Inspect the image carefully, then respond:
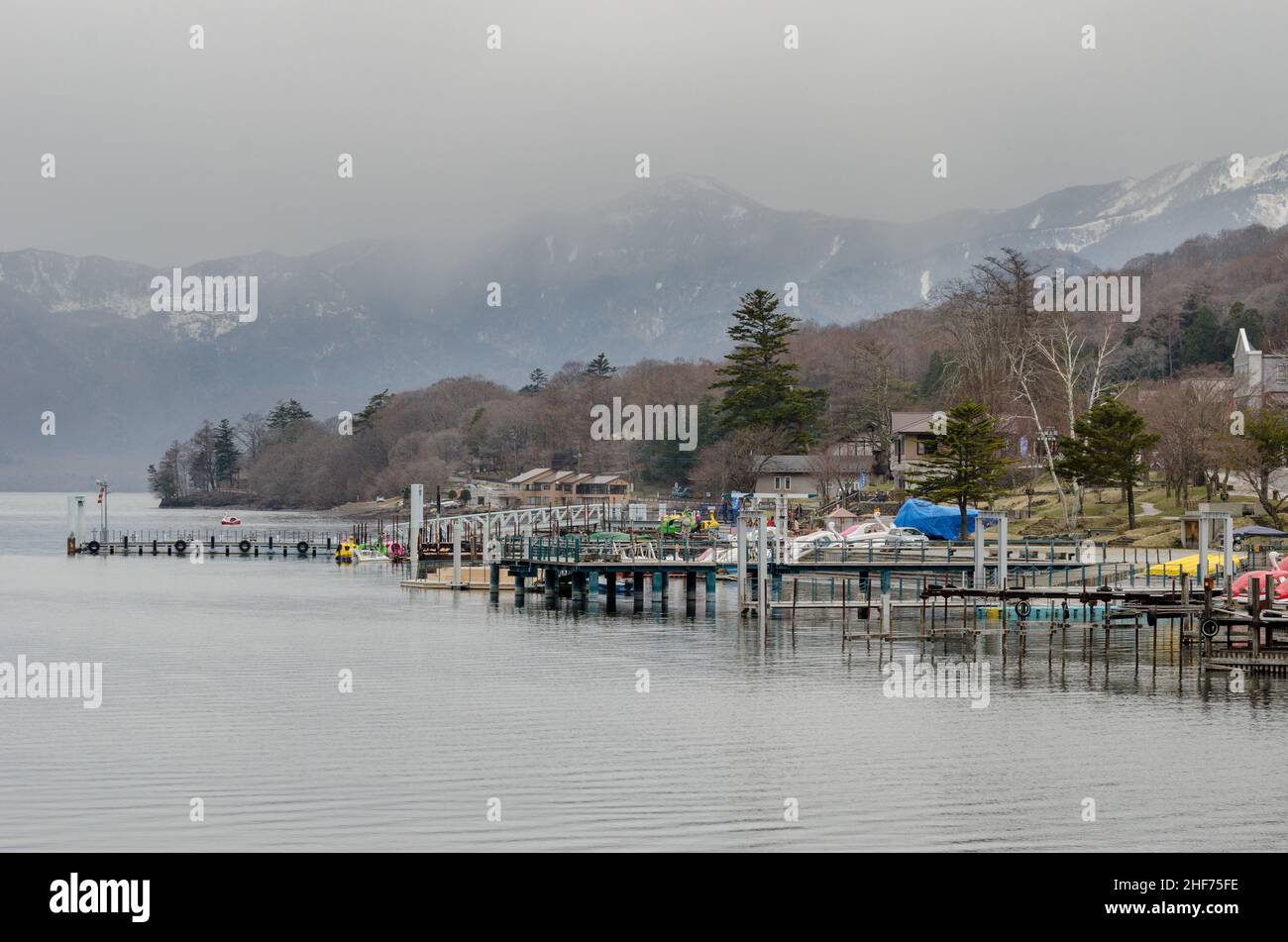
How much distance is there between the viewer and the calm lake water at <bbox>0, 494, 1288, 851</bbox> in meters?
28.7

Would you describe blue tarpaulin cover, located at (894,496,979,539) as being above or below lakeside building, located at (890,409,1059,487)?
below

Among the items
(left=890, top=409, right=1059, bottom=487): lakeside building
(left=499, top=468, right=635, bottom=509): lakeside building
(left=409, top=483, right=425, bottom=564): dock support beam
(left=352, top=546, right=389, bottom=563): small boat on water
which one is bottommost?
(left=352, top=546, right=389, bottom=563): small boat on water

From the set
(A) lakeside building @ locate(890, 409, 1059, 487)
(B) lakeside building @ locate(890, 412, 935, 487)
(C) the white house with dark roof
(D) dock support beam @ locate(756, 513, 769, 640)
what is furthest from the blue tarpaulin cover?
(B) lakeside building @ locate(890, 412, 935, 487)

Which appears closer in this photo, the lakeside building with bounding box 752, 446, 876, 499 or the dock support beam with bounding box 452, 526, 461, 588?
the dock support beam with bounding box 452, 526, 461, 588

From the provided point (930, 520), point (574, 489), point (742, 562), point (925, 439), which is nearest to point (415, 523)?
point (930, 520)

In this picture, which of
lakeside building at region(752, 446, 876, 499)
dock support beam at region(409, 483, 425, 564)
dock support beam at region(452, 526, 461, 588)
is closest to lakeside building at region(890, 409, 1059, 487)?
lakeside building at region(752, 446, 876, 499)

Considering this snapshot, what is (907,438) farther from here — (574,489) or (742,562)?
(574,489)

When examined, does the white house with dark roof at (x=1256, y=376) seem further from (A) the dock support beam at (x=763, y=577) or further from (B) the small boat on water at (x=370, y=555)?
(B) the small boat on water at (x=370, y=555)

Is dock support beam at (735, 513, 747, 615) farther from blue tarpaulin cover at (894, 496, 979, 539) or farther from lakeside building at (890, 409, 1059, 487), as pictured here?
lakeside building at (890, 409, 1059, 487)

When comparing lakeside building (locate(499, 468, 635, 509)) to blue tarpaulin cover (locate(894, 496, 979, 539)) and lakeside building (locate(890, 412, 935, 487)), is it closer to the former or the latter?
lakeside building (locate(890, 412, 935, 487))

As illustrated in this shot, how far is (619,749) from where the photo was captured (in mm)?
36562

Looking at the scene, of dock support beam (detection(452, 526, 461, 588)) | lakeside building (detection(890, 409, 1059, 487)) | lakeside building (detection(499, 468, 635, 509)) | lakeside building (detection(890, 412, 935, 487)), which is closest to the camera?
dock support beam (detection(452, 526, 461, 588))

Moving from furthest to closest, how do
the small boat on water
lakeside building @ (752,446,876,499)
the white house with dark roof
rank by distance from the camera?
1. lakeside building @ (752,446,876,499)
2. the small boat on water
3. the white house with dark roof
